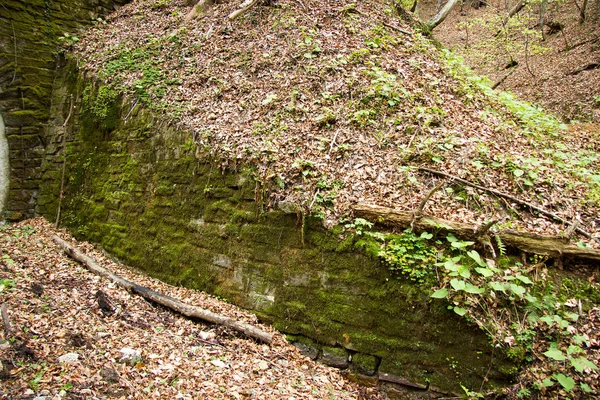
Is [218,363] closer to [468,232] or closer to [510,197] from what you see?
[468,232]

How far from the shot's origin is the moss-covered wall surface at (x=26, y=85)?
23.7ft

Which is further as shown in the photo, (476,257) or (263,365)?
(263,365)

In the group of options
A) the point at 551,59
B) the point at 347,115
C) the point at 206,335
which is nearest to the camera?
the point at 206,335

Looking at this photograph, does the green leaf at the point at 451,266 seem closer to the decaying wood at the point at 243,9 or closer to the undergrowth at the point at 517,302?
the undergrowth at the point at 517,302

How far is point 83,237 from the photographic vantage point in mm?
6344

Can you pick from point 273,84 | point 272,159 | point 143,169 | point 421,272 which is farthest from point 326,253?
point 143,169

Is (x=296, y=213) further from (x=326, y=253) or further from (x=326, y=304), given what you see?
(x=326, y=304)

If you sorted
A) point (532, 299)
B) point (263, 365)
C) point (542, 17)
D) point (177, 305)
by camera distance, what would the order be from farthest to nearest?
1. point (542, 17)
2. point (177, 305)
3. point (263, 365)
4. point (532, 299)

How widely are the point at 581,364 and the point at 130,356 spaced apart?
11.9 feet

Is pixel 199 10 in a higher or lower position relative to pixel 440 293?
higher

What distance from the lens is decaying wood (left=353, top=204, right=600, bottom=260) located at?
10.3ft

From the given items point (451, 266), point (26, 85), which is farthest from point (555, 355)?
point (26, 85)

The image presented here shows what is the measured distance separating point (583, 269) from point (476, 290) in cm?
105

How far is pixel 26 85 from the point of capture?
7.47 metres
